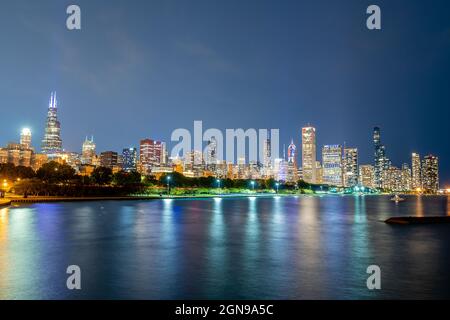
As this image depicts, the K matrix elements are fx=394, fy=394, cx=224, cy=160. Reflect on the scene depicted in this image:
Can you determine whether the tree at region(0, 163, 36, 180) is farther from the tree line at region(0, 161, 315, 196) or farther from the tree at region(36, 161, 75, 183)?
the tree at region(36, 161, 75, 183)

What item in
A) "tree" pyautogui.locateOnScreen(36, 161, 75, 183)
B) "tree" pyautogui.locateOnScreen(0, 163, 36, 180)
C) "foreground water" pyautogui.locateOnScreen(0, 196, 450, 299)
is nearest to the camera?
"foreground water" pyautogui.locateOnScreen(0, 196, 450, 299)

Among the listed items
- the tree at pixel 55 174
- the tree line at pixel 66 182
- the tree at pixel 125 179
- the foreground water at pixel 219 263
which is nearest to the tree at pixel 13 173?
the tree line at pixel 66 182

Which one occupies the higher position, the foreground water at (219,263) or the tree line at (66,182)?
the tree line at (66,182)

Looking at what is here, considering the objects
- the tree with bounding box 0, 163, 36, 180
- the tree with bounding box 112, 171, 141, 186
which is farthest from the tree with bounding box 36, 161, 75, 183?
the tree with bounding box 112, 171, 141, 186

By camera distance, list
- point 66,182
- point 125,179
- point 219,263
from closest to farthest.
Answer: point 219,263 → point 66,182 → point 125,179

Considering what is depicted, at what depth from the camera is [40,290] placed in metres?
14.4

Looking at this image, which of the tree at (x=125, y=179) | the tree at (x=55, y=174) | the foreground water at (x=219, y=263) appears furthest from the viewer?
the tree at (x=125, y=179)

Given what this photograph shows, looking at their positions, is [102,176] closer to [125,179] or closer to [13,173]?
[125,179]

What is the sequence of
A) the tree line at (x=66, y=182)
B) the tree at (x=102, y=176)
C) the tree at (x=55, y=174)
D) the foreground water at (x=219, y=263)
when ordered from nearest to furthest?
the foreground water at (x=219, y=263) < the tree line at (x=66, y=182) < the tree at (x=55, y=174) < the tree at (x=102, y=176)

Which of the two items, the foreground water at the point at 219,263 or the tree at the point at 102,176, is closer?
the foreground water at the point at 219,263

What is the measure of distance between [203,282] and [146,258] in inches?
248

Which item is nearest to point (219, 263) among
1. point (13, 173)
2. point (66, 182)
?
point (13, 173)

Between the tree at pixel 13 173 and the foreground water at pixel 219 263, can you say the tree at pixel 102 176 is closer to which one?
the tree at pixel 13 173
